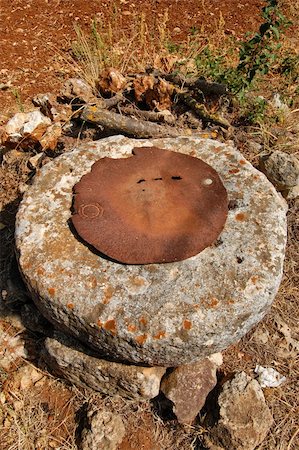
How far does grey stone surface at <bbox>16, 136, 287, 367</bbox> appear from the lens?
2.00m

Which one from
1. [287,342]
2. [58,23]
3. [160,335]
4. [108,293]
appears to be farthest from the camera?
[58,23]

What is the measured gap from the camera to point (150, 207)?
2322 millimetres

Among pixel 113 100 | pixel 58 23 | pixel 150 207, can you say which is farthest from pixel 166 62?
pixel 150 207

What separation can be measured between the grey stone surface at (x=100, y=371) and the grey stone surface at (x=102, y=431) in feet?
0.43

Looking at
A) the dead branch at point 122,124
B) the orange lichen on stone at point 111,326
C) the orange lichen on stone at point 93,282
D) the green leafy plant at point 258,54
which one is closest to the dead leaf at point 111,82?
the dead branch at point 122,124

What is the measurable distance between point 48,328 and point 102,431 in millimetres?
720

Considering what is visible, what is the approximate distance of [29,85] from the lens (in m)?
4.52

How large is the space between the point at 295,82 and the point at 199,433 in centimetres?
380

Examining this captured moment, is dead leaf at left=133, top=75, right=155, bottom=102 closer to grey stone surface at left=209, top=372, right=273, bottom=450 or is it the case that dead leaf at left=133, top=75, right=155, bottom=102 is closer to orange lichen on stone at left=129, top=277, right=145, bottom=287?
orange lichen on stone at left=129, top=277, right=145, bottom=287

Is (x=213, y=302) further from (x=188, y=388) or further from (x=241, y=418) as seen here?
(x=241, y=418)

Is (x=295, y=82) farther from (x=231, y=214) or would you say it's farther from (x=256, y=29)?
(x=231, y=214)

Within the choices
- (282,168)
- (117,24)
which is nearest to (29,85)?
(117,24)

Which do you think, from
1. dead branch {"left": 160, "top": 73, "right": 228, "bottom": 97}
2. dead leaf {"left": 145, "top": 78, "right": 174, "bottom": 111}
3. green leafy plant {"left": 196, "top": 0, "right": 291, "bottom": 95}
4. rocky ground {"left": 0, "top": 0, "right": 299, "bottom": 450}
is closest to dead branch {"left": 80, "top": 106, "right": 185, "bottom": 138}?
rocky ground {"left": 0, "top": 0, "right": 299, "bottom": 450}

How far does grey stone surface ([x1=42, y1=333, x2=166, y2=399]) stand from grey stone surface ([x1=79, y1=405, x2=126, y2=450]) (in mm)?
131
